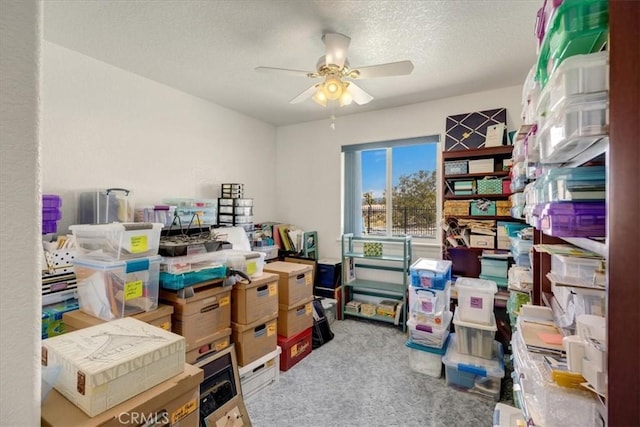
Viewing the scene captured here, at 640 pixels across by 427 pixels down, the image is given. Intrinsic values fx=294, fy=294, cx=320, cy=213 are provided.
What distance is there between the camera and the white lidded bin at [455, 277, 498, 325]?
2.30 m

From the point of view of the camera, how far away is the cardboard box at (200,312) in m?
1.88

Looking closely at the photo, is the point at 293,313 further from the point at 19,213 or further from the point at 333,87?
the point at 19,213

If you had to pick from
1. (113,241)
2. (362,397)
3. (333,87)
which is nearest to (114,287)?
(113,241)

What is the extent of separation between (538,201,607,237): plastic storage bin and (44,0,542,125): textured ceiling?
5.41 feet

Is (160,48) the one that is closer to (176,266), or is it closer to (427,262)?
(176,266)

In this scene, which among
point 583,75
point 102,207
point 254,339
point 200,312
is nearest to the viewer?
point 583,75

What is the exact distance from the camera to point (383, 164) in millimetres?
3916

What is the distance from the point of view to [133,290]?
1.71 meters

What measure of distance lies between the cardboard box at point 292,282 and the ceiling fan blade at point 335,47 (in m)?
1.72

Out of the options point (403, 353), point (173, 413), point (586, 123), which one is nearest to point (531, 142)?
point (586, 123)

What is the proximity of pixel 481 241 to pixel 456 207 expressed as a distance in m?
0.42

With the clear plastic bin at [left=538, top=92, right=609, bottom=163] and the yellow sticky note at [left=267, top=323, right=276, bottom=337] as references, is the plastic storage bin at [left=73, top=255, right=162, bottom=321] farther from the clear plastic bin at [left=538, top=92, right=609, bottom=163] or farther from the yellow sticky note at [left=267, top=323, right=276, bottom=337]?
the clear plastic bin at [left=538, top=92, right=609, bottom=163]

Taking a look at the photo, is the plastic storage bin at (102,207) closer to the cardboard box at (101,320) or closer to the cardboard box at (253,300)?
the cardboard box at (101,320)

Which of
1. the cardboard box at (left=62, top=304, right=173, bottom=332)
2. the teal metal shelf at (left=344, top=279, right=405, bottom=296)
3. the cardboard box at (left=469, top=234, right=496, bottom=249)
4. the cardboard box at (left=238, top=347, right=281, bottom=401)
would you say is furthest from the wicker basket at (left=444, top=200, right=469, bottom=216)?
the cardboard box at (left=62, top=304, right=173, bottom=332)
